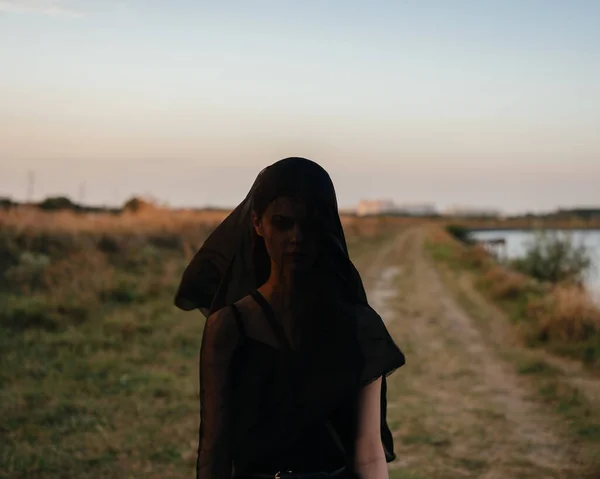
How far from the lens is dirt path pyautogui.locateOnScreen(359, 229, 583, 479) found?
209 inches

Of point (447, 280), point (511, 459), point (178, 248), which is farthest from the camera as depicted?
point (178, 248)

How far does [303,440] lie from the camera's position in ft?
5.16

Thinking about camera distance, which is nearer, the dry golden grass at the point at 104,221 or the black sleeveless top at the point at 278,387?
the black sleeveless top at the point at 278,387

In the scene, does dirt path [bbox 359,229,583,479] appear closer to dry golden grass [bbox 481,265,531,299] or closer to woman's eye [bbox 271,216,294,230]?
dry golden grass [bbox 481,265,531,299]

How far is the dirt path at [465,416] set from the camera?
5305 mm

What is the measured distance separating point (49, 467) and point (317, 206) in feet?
13.8

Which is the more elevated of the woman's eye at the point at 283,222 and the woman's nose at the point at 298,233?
the woman's eye at the point at 283,222

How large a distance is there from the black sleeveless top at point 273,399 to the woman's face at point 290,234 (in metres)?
0.11

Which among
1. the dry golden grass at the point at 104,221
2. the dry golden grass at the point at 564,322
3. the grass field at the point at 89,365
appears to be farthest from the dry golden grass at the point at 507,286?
the grass field at the point at 89,365

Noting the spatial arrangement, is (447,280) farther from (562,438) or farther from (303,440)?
(303,440)

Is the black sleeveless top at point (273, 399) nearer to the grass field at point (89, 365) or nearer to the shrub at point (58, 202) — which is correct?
the grass field at point (89, 365)

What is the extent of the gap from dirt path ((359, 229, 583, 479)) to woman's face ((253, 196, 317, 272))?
153 inches

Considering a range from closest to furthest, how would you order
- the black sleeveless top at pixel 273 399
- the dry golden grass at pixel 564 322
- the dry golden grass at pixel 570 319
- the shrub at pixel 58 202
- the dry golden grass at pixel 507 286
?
the black sleeveless top at pixel 273 399, the dry golden grass at pixel 564 322, the dry golden grass at pixel 570 319, the dry golden grass at pixel 507 286, the shrub at pixel 58 202

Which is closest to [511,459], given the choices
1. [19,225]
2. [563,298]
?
[563,298]
